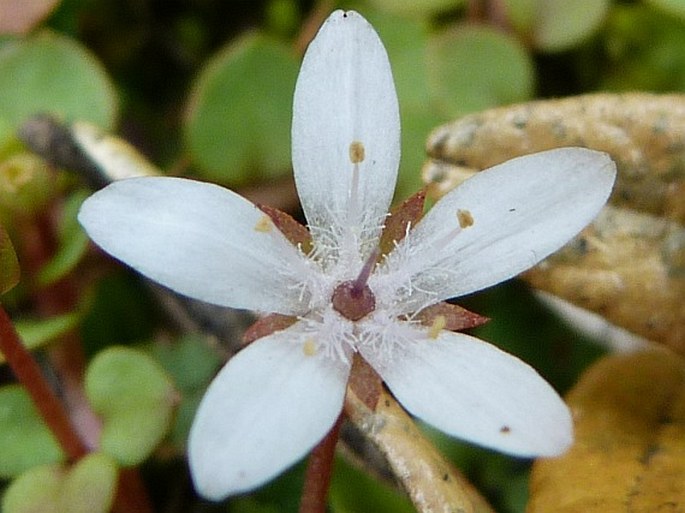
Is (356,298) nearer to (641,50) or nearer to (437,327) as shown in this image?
(437,327)

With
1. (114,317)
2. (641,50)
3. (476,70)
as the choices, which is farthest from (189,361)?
(641,50)

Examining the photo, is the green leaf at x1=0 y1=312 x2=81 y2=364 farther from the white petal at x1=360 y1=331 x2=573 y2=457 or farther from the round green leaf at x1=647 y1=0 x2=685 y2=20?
the round green leaf at x1=647 y1=0 x2=685 y2=20

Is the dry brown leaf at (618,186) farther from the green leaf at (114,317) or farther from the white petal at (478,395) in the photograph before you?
the green leaf at (114,317)

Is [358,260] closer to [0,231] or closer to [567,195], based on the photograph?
[567,195]

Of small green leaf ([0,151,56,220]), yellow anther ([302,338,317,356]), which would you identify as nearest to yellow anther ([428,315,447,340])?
yellow anther ([302,338,317,356])

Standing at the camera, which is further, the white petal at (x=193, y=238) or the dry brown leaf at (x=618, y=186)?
the dry brown leaf at (x=618, y=186)

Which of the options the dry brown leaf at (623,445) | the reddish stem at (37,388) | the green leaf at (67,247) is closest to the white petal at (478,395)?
the dry brown leaf at (623,445)

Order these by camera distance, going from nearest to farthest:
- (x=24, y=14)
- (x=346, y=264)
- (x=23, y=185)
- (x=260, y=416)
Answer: (x=260, y=416)
(x=346, y=264)
(x=23, y=185)
(x=24, y=14)
